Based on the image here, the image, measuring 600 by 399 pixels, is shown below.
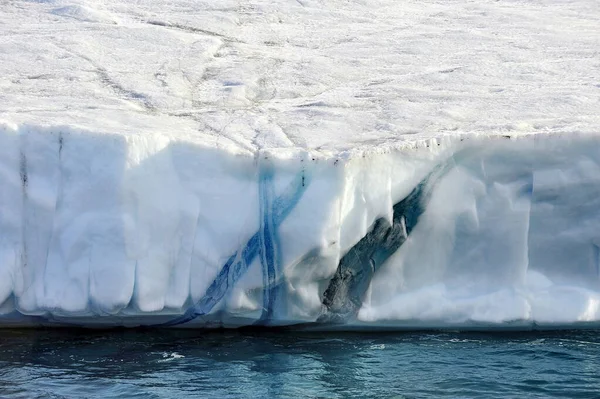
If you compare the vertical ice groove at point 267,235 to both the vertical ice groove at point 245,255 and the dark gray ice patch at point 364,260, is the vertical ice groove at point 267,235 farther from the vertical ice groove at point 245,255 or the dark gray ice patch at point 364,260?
the dark gray ice patch at point 364,260

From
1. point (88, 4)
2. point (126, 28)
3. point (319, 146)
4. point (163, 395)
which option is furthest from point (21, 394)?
point (88, 4)

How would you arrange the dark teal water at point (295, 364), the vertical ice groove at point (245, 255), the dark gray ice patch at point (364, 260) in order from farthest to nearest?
the dark gray ice patch at point (364, 260) < the vertical ice groove at point (245, 255) < the dark teal water at point (295, 364)

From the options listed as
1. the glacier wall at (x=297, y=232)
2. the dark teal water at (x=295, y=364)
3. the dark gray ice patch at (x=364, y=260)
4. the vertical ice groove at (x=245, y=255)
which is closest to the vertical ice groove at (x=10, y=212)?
the glacier wall at (x=297, y=232)

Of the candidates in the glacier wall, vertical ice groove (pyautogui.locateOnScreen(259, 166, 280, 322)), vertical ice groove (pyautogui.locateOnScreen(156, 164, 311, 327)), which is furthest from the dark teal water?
vertical ice groove (pyautogui.locateOnScreen(259, 166, 280, 322))

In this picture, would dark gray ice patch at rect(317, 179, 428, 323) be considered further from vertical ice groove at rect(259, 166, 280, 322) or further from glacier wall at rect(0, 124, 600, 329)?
vertical ice groove at rect(259, 166, 280, 322)

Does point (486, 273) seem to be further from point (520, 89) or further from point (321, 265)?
point (520, 89)

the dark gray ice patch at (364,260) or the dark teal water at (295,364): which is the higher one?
the dark gray ice patch at (364,260)

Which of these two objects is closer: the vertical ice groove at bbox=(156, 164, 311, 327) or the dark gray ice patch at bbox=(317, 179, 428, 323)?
the vertical ice groove at bbox=(156, 164, 311, 327)

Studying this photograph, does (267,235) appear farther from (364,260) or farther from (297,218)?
(364,260)
